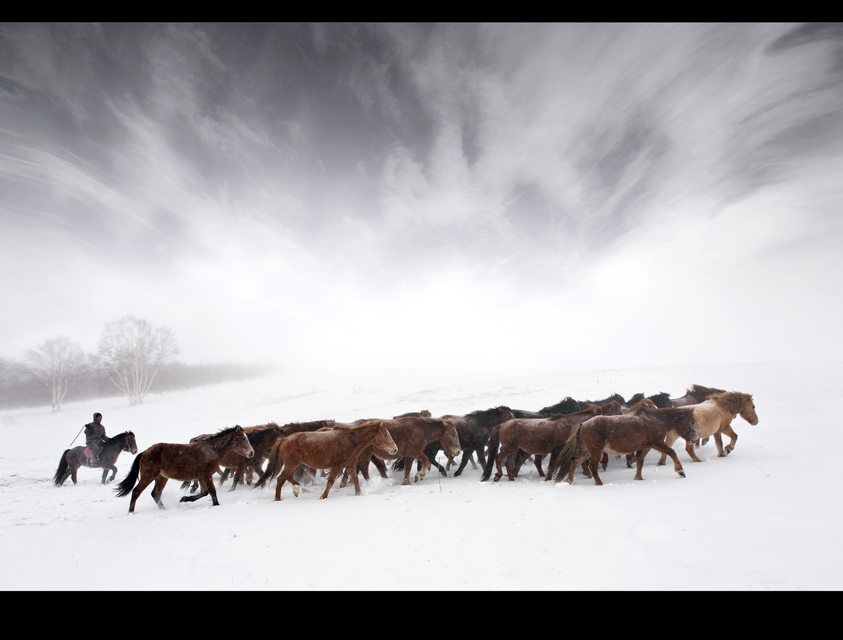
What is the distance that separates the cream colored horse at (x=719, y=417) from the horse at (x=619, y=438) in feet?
2.47

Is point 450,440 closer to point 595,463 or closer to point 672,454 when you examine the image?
point 595,463

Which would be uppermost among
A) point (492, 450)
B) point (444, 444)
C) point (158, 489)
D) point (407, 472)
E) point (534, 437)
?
point (158, 489)

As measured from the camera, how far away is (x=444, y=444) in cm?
897

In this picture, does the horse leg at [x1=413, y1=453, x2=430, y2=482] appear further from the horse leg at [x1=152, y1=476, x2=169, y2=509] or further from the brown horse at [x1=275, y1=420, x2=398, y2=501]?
the horse leg at [x1=152, y1=476, x2=169, y2=509]

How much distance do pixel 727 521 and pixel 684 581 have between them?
2.03m

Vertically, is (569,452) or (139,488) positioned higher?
(139,488)

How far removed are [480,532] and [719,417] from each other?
7.72m

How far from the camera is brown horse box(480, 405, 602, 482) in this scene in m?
8.17

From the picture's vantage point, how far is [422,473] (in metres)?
→ 8.76

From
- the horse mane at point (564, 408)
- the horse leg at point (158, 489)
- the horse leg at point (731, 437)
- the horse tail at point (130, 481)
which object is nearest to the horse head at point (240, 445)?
the horse leg at point (158, 489)

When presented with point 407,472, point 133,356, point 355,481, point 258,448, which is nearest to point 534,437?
point 407,472

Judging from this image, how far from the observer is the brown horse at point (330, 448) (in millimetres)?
7574

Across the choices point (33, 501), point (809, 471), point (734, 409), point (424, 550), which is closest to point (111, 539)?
point (424, 550)

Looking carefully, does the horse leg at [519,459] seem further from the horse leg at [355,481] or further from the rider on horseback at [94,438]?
the rider on horseback at [94,438]
